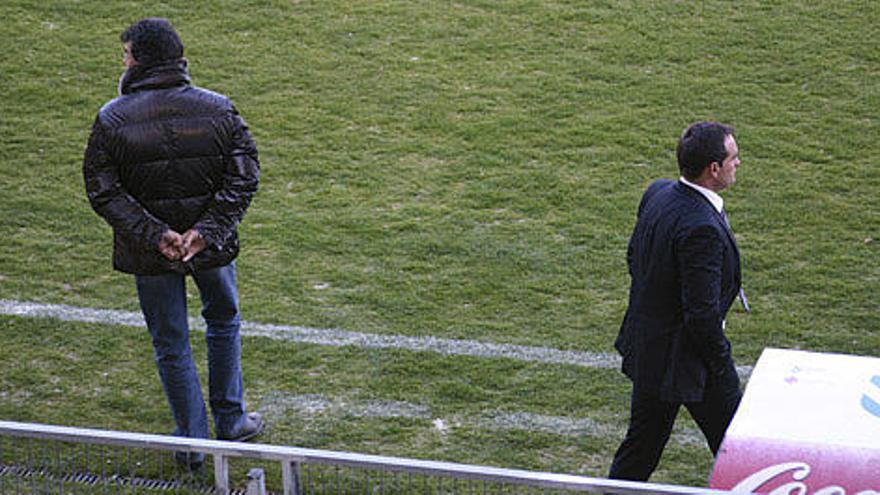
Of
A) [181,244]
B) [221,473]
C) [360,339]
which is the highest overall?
[181,244]

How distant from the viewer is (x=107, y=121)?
5.33m

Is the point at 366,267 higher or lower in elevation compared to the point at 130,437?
lower

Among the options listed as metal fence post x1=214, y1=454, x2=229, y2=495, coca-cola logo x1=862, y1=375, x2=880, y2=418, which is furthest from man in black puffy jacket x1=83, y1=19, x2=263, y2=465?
coca-cola logo x1=862, y1=375, x2=880, y2=418

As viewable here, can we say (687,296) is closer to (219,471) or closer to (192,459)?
(219,471)

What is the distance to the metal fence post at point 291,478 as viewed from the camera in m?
4.13

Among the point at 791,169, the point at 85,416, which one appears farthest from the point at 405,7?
the point at 85,416

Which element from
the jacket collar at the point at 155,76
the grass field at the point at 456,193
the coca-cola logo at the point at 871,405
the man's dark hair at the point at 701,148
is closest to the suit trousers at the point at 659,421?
the coca-cola logo at the point at 871,405

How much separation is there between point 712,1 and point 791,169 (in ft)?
10.0

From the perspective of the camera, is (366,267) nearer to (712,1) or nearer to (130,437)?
(130,437)

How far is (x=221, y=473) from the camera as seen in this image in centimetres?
423

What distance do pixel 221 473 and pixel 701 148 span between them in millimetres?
2020

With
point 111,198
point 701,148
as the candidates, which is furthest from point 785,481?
point 111,198

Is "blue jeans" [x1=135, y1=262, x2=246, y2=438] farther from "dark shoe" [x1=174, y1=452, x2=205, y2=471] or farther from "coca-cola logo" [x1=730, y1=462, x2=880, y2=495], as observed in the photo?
"coca-cola logo" [x1=730, y1=462, x2=880, y2=495]

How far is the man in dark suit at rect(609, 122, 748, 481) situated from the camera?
15.5ft
